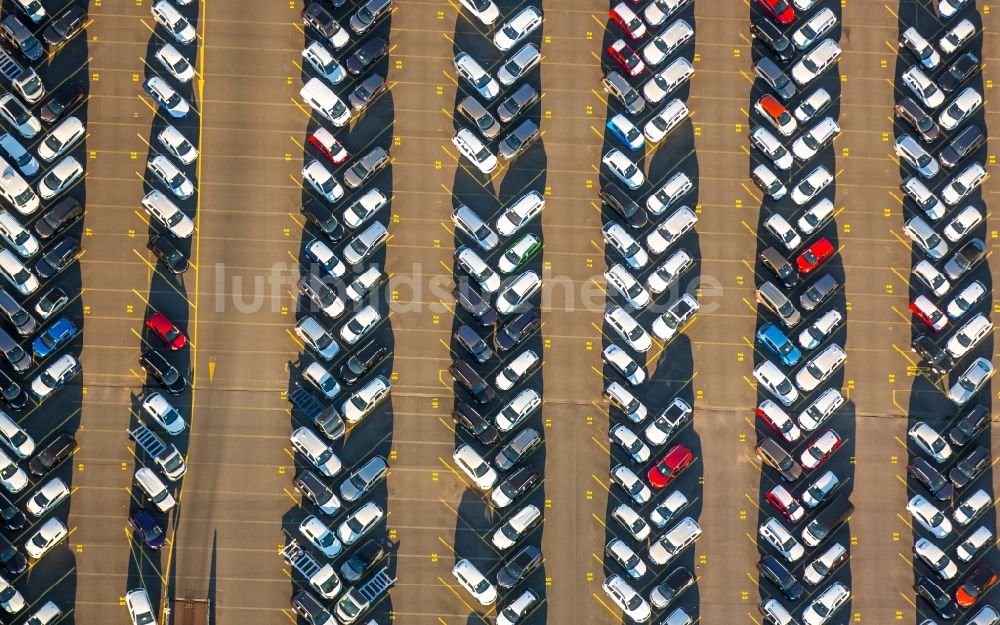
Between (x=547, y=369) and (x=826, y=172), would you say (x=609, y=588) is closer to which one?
(x=547, y=369)

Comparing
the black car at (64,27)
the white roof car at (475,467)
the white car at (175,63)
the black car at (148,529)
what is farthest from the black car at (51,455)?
the black car at (64,27)

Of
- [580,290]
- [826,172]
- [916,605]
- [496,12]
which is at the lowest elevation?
[916,605]

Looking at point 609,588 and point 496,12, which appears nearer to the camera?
point 609,588

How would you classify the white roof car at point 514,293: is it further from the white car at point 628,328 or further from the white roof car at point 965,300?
the white roof car at point 965,300

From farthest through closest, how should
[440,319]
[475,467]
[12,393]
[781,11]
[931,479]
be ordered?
1. [781,11]
2. [440,319]
3. [931,479]
4. [475,467]
5. [12,393]

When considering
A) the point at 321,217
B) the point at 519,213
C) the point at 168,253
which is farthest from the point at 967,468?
the point at 168,253

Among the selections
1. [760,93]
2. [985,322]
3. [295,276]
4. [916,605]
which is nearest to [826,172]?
[760,93]

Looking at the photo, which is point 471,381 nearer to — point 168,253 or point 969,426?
point 168,253
